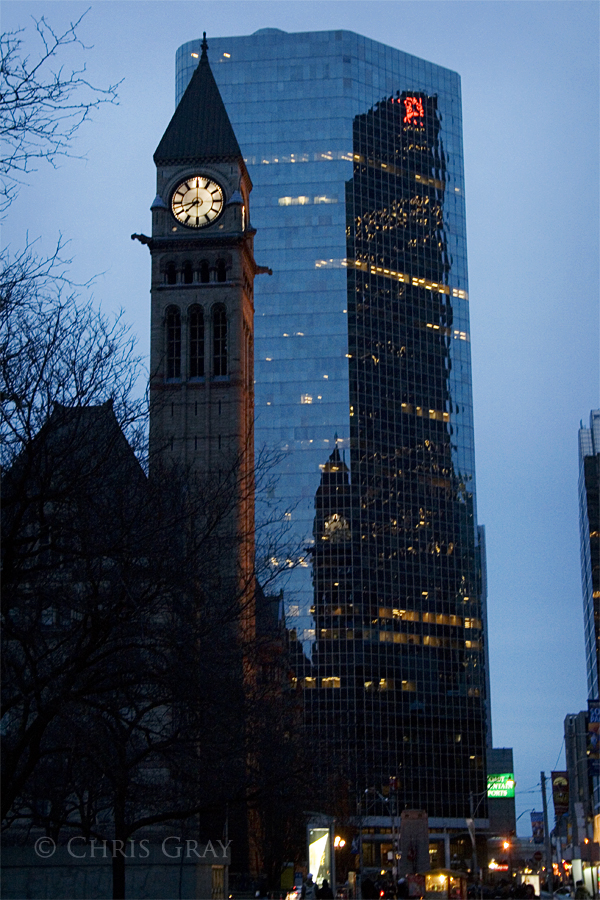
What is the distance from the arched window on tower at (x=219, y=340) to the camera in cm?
10562

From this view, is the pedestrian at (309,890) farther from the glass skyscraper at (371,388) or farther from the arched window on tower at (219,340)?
the glass skyscraper at (371,388)

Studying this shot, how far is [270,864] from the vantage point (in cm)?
7156

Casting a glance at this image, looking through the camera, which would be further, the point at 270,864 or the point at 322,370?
the point at 322,370

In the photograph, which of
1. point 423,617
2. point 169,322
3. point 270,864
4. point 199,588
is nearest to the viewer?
point 199,588

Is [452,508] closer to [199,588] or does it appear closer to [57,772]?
[57,772]

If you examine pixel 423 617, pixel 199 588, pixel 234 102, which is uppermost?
pixel 234 102

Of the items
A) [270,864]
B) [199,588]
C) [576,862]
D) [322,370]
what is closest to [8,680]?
[199,588]

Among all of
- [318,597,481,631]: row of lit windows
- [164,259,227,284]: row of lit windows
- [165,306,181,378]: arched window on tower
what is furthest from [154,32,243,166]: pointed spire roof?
[318,597,481,631]: row of lit windows

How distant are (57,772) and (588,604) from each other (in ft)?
528

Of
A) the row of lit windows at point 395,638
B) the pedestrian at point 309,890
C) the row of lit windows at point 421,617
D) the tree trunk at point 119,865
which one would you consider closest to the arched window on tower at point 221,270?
the row of lit windows at point 421,617

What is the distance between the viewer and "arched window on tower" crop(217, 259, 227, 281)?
10788 centimetres

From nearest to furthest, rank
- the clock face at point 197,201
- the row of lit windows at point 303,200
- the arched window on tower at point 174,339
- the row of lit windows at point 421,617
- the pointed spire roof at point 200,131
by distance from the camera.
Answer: the arched window on tower at point 174,339, the clock face at point 197,201, the pointed spire roof at point 200,131, the row of lit windows at point 421,617, the row of lit windows at point 303,200

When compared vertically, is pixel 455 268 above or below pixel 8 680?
above

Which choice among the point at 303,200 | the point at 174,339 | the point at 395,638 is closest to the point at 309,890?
the point at 174,339
